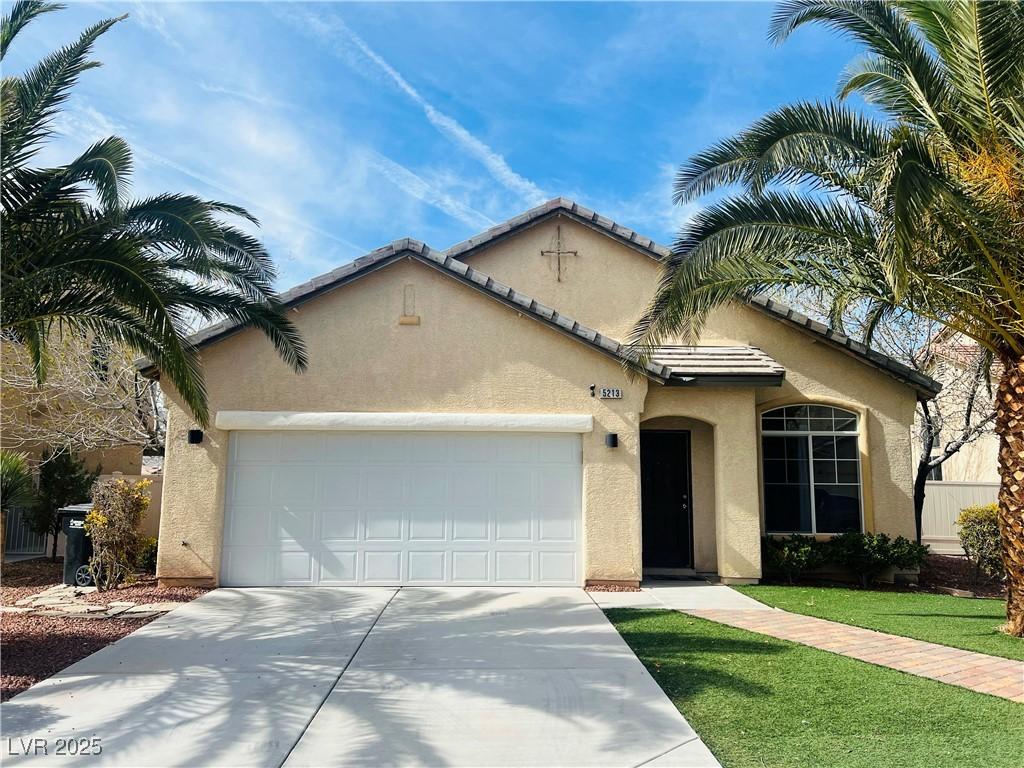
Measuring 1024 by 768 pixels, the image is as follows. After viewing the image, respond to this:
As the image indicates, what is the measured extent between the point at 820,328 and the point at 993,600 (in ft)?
17.9

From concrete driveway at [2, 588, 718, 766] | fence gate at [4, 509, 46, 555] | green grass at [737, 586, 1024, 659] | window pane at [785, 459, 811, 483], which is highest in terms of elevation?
window pane at [785, 459, 811, 483]

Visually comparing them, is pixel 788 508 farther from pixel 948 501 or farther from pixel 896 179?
pixel 948 501

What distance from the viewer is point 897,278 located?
24.7 feet

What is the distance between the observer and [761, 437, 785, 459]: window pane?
14.0 metres

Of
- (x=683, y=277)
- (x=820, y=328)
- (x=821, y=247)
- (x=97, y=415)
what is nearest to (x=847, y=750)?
(x=683, y=277)

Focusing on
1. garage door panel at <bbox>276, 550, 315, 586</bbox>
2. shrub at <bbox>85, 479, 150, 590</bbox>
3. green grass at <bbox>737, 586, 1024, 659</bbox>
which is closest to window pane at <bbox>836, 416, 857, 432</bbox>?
green grass at <bbox>737, 586, 1024, 659</bbox>

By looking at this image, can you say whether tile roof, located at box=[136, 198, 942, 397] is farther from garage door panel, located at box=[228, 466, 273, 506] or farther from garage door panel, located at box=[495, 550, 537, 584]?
garage door panel, located at box=[495, 550, 537, 584]

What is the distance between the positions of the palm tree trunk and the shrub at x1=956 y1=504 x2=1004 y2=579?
446 cm

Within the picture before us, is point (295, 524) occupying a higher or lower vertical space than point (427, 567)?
higher

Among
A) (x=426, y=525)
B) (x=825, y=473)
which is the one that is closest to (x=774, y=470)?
(x=825, y=473)

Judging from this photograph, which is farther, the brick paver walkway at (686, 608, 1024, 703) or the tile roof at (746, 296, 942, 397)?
the tile roof at (746, 296, 942, 397)

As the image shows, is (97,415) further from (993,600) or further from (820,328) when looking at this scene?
(993,600)

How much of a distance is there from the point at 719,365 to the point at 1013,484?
4886 mm

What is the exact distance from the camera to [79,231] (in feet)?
27.8
